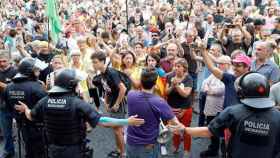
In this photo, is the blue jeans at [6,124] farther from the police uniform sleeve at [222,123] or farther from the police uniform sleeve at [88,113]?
the police uniform sleeve at [222,123]

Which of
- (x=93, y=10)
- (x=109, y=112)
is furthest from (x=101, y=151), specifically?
(x=93, y=10)

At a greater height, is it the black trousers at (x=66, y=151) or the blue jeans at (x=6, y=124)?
the black trousers at (x=66, y=151)

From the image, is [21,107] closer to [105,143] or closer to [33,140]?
[33,140]

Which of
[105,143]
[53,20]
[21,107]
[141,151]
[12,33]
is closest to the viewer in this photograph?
[141,151]

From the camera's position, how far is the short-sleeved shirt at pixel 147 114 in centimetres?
465

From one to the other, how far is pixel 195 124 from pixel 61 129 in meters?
4.00

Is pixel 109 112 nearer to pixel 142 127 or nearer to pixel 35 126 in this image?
pixel 35 126

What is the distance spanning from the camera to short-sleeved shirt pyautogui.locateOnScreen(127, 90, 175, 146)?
4.65 metres

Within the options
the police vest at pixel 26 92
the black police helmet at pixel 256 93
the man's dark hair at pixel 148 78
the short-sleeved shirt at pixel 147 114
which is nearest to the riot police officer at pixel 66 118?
the short-sleeved shirt at pixel 147 114

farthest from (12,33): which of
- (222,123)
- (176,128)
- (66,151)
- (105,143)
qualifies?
(222,123)

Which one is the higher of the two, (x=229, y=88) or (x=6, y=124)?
(x=229, y=88)

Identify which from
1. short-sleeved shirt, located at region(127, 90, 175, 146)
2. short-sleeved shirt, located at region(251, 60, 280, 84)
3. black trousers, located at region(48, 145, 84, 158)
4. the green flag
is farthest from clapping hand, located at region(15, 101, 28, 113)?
the green flag

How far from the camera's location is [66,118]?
4.36m

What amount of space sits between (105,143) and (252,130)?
4121 millimetres
